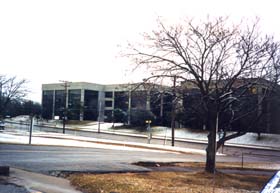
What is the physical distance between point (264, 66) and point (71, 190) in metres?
10.1

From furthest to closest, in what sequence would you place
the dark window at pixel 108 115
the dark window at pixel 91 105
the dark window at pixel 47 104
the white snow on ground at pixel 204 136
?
the dark window at pixel 47 104, the dark window at pixel 91 105, the dark window at pixel 108 115, the white snow on ground at pixel 204 136

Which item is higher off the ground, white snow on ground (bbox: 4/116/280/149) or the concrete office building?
the concrete office building

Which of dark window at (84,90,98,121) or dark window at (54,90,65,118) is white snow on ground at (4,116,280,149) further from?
dark window at (54,90,65,118)

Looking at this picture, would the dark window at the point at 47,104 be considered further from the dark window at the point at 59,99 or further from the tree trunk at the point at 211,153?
the tree trunk at the point at 211,153

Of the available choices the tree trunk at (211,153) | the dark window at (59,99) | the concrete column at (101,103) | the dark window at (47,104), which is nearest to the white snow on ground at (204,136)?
the concrete column at (101,103)

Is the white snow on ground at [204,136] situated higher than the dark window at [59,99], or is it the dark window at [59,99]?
the dark window at [59,99]

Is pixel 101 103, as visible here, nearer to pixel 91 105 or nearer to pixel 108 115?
pixel 108 115

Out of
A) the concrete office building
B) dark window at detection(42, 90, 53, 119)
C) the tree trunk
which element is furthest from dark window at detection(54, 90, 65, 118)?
the tree trunk

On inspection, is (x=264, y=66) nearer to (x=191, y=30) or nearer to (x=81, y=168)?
(x=191, y=30)

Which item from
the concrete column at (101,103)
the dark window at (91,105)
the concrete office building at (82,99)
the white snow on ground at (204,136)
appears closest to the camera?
the white snow on ground at (204,136)

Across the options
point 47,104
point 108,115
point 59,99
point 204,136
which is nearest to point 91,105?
point 59,99

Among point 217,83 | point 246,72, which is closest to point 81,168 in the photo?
point 217,83

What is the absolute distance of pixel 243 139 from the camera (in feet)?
203

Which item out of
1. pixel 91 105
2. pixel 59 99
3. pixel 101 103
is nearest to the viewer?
pixel 101 103
